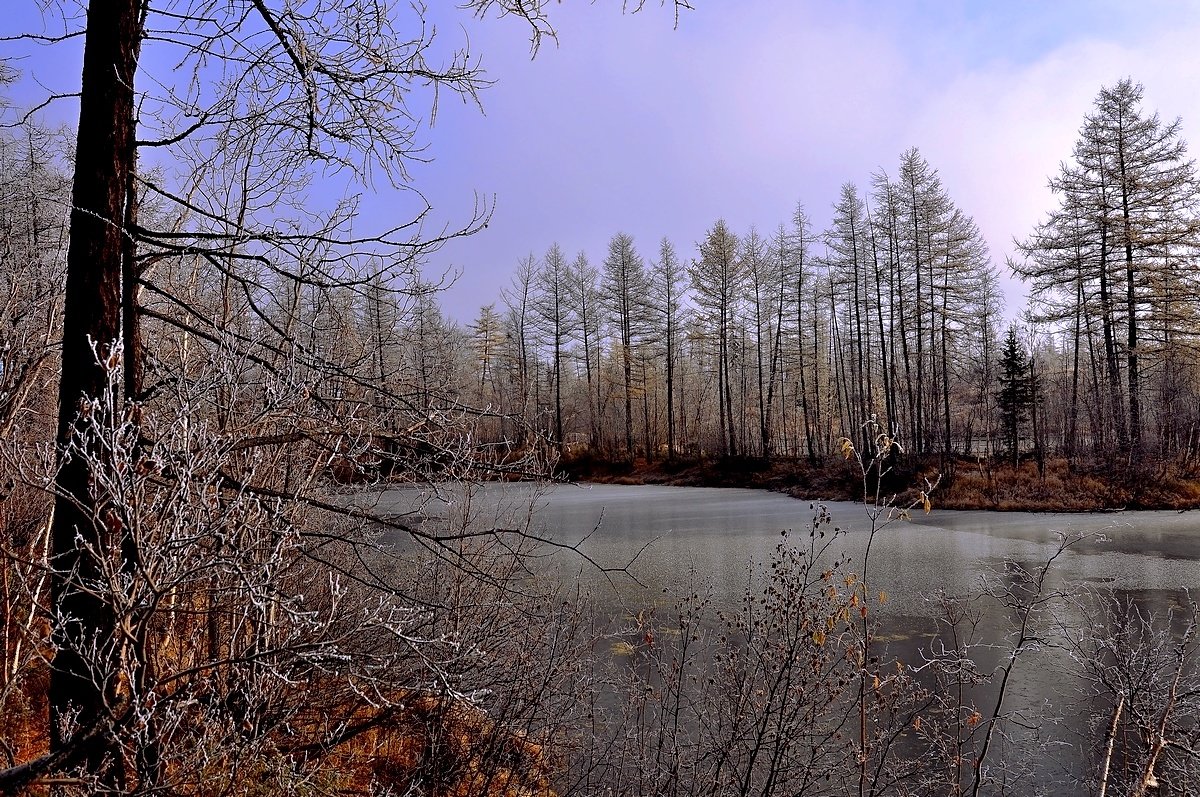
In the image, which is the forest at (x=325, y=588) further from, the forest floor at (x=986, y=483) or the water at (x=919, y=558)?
the forest floor at (x=986, y=483)

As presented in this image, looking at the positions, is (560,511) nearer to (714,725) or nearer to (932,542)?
(932,542)

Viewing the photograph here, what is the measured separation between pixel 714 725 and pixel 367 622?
438 centimetres

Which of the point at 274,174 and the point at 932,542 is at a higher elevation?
the point at 274,174

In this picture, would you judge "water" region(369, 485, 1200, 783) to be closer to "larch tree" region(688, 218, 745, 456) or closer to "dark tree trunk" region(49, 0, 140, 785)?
"dark tree trunk" region(49, 0, 140, 785)

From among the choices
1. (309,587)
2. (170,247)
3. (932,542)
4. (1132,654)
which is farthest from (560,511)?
(170,247)

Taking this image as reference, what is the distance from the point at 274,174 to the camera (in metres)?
3.96

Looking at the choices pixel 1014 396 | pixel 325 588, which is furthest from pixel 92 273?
pixel 1014 396

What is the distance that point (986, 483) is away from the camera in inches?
930

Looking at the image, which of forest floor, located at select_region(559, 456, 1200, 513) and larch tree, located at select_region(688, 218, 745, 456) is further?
larch tree, located at select_region(688, 218, 745, 456)

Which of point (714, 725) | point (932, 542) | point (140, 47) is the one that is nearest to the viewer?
point (140, 47)

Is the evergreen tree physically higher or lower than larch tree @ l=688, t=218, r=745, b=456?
lower

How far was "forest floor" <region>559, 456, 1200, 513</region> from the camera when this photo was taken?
21125 millimetres

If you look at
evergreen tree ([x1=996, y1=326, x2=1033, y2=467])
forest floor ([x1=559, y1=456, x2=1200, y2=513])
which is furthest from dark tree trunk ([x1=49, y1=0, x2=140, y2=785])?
evergreen tree ([x1=996, y1=326, x2=1033, y2=467])

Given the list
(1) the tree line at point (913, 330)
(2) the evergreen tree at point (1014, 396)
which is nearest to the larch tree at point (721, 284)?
(1) the tree line at point (913, 330)
